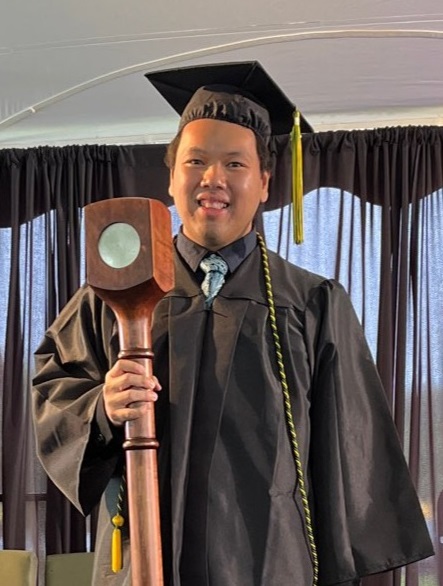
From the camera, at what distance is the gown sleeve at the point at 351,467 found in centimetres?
124

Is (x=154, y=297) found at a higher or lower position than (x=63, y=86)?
lower

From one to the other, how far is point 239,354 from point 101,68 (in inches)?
56.2

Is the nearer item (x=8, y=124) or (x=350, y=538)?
(x=350, y=538)

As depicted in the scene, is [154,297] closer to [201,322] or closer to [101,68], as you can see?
[201,322]

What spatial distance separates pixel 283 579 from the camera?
115cm

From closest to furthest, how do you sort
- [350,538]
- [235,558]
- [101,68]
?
[235,558] → [350,538] → [101,68]

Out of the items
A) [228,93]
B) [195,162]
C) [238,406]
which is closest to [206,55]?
[228,93]

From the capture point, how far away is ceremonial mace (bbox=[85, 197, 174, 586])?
0.99 metres

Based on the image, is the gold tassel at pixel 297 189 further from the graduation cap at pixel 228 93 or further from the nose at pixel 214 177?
the nose at pixel 214 177

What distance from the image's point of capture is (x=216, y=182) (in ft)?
4.09

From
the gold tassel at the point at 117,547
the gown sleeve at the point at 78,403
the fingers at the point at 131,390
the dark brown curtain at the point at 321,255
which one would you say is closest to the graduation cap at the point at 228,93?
the gown sleeve at the point at 78,403

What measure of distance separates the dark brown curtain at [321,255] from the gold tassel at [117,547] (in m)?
1.76

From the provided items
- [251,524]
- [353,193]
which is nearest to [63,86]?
[353,193]

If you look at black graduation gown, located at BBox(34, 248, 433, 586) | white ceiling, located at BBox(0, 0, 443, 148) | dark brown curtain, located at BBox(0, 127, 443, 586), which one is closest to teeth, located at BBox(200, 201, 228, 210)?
black graduation gown, located at BBox(34, 248, 433, 586)
